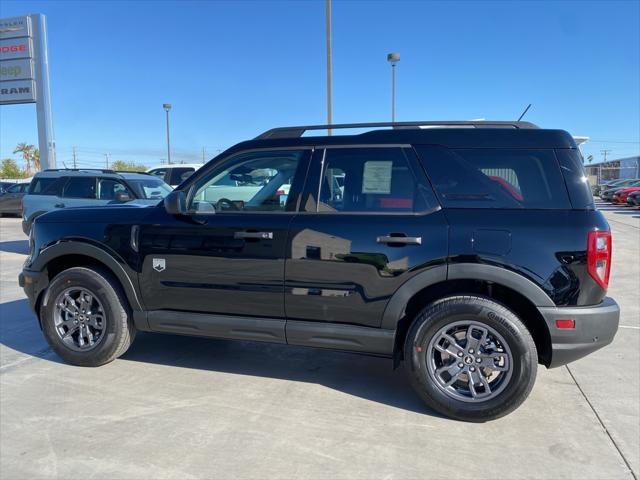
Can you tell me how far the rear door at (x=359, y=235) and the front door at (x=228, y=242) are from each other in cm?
16

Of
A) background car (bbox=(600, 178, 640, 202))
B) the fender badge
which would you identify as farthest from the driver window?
background car (bbox=(600, 178, 640, 202))

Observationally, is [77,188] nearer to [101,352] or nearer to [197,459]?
[101,352]

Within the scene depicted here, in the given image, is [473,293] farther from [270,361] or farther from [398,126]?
[270,361]

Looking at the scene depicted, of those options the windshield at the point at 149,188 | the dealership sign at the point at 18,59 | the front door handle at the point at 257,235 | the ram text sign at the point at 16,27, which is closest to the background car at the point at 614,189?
the windshield at the point at 149,188

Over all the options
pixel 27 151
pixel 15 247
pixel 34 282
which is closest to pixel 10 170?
pixel 27 151

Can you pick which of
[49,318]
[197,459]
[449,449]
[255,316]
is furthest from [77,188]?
[449,449]

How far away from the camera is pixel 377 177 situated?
361 centimetres

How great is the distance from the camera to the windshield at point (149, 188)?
10.0m

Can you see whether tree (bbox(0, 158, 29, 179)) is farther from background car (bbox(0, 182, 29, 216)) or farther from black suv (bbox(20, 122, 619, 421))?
black suv (bbox(20, 122, 619, 421))

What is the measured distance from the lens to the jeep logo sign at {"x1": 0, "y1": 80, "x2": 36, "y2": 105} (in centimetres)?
2031

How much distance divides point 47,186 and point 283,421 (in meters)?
9.86

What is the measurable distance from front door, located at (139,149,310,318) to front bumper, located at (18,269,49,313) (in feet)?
3.43

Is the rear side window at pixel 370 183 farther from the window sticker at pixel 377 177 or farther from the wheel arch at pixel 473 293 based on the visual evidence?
the wheel arch at pixel 473 293

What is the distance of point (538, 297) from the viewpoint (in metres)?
3.19
